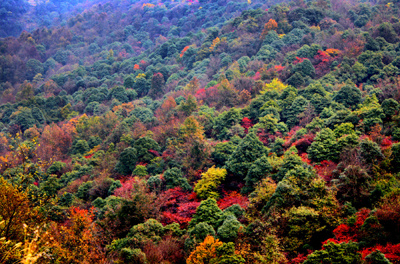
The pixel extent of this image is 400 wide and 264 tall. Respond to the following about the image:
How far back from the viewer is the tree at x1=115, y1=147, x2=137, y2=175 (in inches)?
1173

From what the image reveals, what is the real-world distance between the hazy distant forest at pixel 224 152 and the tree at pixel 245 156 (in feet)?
0.31

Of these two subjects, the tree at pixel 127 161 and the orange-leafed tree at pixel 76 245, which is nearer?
the orange-leafed tree at pixel 76 245

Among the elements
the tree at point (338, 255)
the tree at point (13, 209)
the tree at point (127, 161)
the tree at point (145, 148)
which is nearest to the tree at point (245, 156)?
the tree at point (145, 148)

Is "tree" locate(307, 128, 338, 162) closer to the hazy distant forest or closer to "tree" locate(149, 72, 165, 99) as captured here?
the hazy distant forest

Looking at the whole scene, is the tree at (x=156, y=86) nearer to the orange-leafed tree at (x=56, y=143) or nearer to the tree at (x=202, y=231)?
the orange-leafed tree at (x=56, y=143)

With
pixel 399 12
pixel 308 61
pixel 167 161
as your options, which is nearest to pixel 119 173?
pixel 167 161

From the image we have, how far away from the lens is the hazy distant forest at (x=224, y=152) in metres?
12.8

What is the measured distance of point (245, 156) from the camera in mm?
23250

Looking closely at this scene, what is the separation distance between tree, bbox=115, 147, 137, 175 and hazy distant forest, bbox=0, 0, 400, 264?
0.68 ft

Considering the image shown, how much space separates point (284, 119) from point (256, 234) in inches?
779

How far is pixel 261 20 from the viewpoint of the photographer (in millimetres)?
63406

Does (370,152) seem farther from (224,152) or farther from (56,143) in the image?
(56,143)

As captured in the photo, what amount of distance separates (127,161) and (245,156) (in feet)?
42.9

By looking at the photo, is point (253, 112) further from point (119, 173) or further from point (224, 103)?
point (119, 173)
